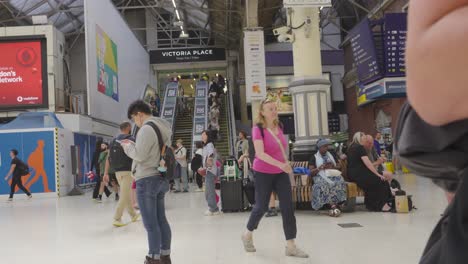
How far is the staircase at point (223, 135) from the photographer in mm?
19516

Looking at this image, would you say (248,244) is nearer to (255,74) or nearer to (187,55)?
(255,74)

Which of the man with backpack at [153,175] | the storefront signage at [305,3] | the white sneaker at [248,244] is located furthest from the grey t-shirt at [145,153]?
the storefront signage at [305,3]

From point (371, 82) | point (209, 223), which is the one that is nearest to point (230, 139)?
point (371, 82)

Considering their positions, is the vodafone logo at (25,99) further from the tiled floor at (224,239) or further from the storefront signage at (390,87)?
the storefront signage at (390,87)

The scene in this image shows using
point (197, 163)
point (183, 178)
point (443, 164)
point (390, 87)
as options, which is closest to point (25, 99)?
point (183, 178)

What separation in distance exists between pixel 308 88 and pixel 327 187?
8.20ft

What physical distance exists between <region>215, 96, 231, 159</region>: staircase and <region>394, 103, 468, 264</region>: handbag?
17144 mm

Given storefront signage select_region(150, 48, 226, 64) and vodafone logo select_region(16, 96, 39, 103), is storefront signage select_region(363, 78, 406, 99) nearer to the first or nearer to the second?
vodafone logo select_region(16, 96, 39, 103)

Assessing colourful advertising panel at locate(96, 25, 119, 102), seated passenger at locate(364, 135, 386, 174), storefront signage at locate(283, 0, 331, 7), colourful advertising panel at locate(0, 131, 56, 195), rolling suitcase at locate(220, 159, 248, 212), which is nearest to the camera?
seated passenger at locate(364, 135, 386, 174)

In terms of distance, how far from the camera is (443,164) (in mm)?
831

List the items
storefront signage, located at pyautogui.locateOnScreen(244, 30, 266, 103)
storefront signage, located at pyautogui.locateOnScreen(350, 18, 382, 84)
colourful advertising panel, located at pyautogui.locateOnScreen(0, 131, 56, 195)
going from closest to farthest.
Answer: storefront signage, located at pyautogui.locateOnScreen(350, 18, 382, 84) < storefront signage, located at pyautogui.locateOnScreen(244, 30, 266, 103) < colourful advertising panel, located at pyautogui.locateOnScreen(0, 131, 56, 195)

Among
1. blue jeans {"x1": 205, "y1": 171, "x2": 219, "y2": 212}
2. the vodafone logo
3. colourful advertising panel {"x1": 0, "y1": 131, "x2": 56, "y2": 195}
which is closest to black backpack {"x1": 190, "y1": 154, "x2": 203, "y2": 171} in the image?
blue jeans {"x1": 205, "y1": 171, "x2": 219, "y2": 212}

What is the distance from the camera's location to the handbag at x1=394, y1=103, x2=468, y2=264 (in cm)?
77

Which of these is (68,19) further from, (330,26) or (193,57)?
(330,26)
